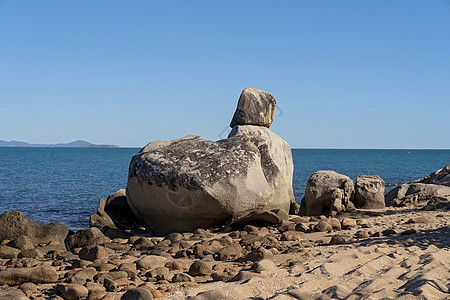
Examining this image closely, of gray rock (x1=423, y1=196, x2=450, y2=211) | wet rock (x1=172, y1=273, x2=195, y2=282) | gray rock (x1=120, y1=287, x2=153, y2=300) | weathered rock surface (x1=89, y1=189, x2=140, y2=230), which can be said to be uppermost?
gray rock (x1=423, y1=196, x2=450, y2=211)

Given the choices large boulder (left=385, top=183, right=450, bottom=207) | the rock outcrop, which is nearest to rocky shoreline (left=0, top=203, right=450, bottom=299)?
the rock outcrop

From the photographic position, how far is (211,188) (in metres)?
10.2

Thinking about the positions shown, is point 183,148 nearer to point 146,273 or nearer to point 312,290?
point 146,273

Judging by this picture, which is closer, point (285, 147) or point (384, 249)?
point (384, 249)

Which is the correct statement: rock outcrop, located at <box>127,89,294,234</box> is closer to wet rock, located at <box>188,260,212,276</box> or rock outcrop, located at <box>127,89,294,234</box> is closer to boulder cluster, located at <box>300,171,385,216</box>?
boulder cluster, located at <box>300,171,385,216</box>

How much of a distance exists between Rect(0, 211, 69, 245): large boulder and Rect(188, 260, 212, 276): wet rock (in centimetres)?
405

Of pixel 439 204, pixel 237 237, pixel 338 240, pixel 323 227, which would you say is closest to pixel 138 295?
pixel 338 240

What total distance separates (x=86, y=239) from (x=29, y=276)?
9.94 ft

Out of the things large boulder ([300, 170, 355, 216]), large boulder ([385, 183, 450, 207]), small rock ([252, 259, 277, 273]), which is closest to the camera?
small rock ([252, 259, 277, 273])

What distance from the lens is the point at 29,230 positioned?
9633 mm

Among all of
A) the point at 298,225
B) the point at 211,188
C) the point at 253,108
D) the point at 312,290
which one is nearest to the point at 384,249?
the point at 312,290

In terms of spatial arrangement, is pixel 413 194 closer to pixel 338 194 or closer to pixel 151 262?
pixel 338 194

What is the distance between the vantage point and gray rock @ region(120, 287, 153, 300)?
507 cm

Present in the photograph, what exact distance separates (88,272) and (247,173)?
4.94 m
